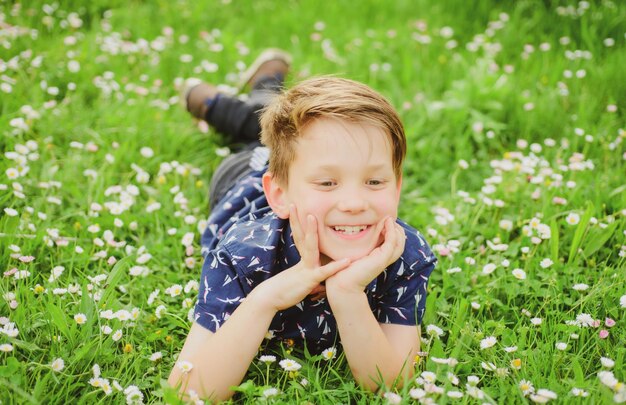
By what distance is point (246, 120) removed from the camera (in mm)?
3572

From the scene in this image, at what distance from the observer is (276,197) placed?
2150 millimetres

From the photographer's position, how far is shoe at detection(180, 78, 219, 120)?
3.71 meters

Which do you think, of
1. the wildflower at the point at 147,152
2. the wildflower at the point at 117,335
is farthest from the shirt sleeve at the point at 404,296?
the wildflower at the point at 147,152

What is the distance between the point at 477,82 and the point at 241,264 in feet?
7.82

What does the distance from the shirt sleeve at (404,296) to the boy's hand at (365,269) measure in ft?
0.77

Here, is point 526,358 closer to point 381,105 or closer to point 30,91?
point 381,105

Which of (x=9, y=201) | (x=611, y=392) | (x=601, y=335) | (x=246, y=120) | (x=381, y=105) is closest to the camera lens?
(x=611, y=392)

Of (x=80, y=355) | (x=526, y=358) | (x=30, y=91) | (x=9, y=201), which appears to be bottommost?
(x=526, y=358)

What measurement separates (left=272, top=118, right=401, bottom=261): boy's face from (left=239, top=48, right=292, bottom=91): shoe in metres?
2.17

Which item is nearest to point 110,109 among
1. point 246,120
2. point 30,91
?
point 30,91

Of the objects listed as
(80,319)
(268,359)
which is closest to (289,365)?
(268,359)

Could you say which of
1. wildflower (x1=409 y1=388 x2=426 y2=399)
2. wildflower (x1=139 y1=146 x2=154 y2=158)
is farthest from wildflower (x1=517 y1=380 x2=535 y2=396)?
wildflower (x1=139 y1=146 x2=154 y2=158)

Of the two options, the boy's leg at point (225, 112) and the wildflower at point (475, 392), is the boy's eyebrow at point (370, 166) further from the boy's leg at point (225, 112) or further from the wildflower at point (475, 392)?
the boy's leg at point (225, 112)

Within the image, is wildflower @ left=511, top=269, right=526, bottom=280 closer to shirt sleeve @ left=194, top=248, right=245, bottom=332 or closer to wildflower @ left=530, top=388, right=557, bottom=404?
wildflower @ left=530, top=388, right=557, bottom=404
